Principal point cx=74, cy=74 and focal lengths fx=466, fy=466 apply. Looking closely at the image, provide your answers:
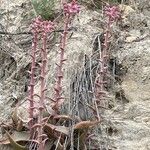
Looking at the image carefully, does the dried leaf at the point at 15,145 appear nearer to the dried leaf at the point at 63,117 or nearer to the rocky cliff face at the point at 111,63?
the dried leaf at the point at 63,117

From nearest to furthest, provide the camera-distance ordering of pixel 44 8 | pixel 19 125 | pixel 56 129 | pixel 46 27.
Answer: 1. pixel 46 27
2. pixel 56 129
3. pixel 19 125
4. pixel 44 8

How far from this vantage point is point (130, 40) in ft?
13.7

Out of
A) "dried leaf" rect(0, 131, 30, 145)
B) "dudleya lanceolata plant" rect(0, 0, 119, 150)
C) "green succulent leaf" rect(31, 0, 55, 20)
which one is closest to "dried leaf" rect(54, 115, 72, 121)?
"dudleya lanceolata plant" rect(0, 0, 119, 150)

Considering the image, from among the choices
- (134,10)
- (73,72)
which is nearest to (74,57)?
(73,72)

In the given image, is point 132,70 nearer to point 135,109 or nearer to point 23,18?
point 135,109

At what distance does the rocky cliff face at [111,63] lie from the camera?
10.9ft

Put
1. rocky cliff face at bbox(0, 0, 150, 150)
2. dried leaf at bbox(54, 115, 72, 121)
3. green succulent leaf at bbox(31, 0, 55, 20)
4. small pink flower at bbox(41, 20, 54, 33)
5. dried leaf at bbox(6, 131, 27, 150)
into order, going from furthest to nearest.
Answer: green succulent leaf at bbox(31, 0, 55, 20)
rocky cliff face at bbox(0, 0, 150, 150)
dried leaf at bbox(54, 115, 72, 121)
dried leaf at bbox(6, 131, 27, 150)
small pink flower at bbox(41, 20, 54, 33)

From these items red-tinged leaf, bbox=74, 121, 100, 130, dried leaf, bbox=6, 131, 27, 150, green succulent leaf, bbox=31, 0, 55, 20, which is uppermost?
green succulent leaf, bbox=31, 0, 55, 20

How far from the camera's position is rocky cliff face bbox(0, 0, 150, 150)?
10.9 feet

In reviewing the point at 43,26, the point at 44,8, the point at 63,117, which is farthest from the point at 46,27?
the point at 44,8

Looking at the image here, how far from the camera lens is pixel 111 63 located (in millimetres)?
3908

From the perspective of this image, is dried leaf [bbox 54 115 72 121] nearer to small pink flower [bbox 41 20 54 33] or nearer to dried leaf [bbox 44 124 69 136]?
dried leaf [bbox 44 124 69 136]

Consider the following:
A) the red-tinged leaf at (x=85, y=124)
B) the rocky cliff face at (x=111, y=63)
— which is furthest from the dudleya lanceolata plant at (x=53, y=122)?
the rocky cliff face at (x=111, y=63)

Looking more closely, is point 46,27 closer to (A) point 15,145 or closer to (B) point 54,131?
(B) point 54,131
